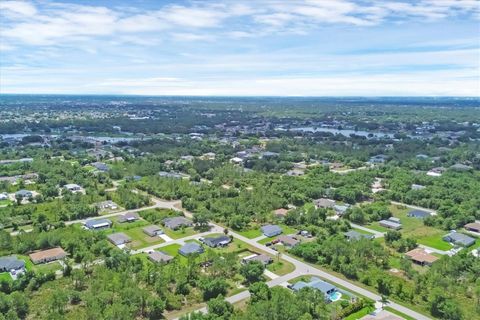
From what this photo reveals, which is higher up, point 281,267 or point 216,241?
point 216,241

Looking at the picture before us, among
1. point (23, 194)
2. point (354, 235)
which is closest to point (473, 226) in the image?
point (354, 235)

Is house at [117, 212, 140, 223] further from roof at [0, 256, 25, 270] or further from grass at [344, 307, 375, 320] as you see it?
grass at [344, 307, 375, 320]

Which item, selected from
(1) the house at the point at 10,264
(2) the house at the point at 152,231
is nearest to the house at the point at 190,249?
(2) the house at the point at 152,231

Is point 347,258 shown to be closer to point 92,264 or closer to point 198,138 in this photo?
point 92,264

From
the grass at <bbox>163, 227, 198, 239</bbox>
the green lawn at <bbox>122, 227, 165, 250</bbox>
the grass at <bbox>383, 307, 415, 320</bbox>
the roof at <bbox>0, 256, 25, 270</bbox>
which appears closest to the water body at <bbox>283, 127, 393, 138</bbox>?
the grass at <bbox>163, 227, 198, 239</bbox>

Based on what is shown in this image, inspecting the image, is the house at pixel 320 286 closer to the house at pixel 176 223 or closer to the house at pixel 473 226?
the house at pixel 176 223

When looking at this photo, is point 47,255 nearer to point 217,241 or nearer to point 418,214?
point 217,241
